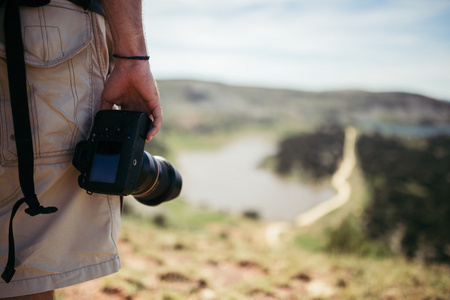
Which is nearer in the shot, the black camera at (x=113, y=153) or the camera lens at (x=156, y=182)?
the black camera at (x=113, y=153)

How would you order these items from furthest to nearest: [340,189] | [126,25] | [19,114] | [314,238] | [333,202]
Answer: [340,189] → [333,202] → [314,238] → [126,25] → [19,114]

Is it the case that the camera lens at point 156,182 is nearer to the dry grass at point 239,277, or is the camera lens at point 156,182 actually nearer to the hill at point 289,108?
the dry grass at point 239,277

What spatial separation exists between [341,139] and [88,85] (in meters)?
23.9

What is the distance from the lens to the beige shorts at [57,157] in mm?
1142

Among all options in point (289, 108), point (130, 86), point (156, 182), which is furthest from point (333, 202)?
point (289, 108)

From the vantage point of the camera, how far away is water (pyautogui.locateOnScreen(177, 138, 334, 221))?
41.7ft

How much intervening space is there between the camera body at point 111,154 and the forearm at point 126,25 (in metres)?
0.28

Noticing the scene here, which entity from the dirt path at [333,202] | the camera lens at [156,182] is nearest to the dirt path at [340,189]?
the dirt path at [333,202]

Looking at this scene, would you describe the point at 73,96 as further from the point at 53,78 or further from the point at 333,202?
the point at 333,202

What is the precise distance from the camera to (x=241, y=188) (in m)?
15.5

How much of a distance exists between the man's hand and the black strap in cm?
33

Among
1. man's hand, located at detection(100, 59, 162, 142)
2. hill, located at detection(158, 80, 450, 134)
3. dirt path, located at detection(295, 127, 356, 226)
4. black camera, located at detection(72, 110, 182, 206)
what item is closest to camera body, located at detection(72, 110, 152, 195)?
black camera, located at detection(72, 110, 182, 206)

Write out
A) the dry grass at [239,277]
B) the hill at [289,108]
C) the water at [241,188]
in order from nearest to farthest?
1. the dry grass at [239,277]
2. the water at [241,188]
3. the hill at [289,108]

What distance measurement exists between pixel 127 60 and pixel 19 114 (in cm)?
47
